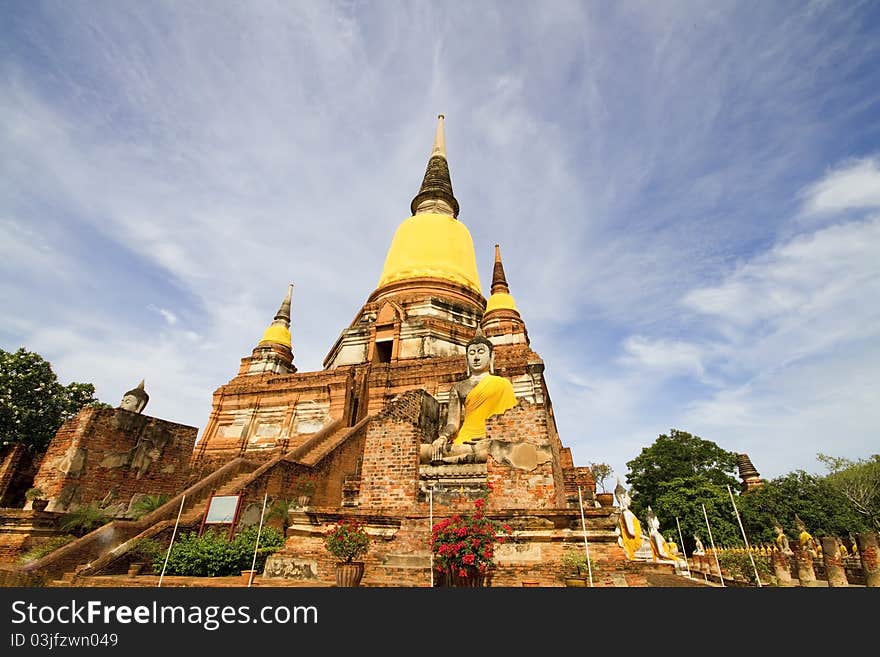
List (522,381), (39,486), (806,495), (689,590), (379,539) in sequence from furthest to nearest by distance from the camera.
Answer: (806,495) → (522,381) → (39,486) → (379,539) → (689,590)

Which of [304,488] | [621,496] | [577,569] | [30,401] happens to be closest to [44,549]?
[304,488]

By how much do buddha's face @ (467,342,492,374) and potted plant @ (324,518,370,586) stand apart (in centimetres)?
544

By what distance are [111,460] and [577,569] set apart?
11136mm

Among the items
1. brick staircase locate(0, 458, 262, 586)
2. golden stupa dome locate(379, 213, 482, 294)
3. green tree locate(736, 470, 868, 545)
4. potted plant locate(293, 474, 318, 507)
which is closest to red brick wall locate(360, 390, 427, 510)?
brick staircase locate(0, 458, 262, 586)

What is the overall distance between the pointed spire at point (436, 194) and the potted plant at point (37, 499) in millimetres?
20840

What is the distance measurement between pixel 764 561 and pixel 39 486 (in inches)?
741

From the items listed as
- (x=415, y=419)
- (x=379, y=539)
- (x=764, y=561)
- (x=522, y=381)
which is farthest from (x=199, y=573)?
(x=764, y=561)

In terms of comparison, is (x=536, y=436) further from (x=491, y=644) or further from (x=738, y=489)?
(x=738, y=489)

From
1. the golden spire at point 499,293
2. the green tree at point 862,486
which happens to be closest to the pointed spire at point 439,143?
the golden spire at point 499,293

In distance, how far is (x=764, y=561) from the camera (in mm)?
13266

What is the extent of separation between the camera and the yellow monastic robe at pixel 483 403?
974 cm

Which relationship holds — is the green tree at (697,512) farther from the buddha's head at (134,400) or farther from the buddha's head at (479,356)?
the buddha's head at (134,400)

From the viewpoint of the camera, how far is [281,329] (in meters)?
22.5

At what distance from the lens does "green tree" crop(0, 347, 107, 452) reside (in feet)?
55.4
